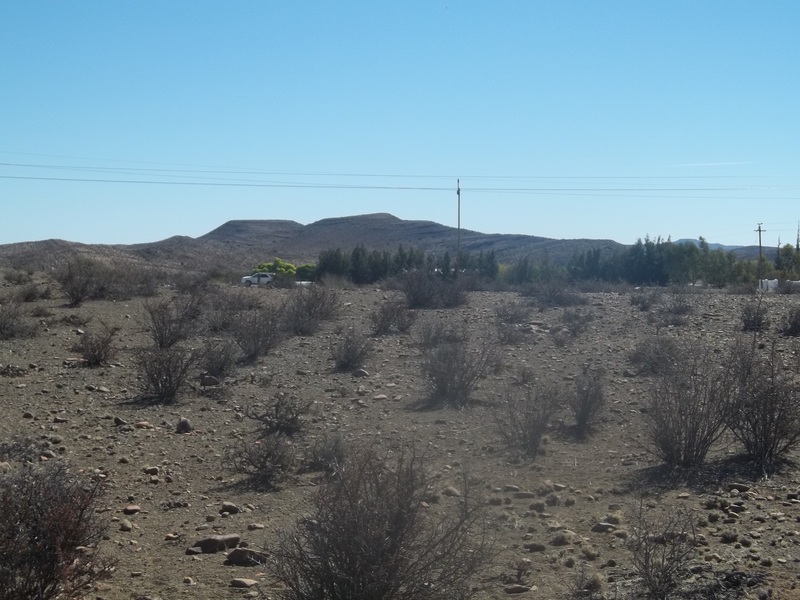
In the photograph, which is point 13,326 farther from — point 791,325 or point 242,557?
point 791,325

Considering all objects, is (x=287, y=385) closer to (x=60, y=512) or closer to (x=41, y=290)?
(x=60, y=512)

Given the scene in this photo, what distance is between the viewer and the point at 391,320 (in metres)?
26.5

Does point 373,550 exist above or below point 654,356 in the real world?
below

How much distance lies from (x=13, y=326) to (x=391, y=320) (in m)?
10.3

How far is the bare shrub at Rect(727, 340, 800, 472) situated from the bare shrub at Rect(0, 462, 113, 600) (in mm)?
8375

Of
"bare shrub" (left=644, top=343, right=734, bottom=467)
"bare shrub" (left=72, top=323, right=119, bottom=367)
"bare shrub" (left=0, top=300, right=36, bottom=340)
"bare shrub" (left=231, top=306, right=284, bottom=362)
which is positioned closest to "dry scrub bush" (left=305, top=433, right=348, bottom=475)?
"bare shrub" (left=644, top=343, right=734, bottom=467)

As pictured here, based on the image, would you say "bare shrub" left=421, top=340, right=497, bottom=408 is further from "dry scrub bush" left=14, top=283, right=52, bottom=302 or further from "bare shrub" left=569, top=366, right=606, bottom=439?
"dry scrub bush" left=14, top=283, right=52, bottom=302

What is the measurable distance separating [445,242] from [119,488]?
4923 inches

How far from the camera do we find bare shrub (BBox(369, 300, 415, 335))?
84.6 feet

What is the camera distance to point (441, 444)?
13672 millimetres

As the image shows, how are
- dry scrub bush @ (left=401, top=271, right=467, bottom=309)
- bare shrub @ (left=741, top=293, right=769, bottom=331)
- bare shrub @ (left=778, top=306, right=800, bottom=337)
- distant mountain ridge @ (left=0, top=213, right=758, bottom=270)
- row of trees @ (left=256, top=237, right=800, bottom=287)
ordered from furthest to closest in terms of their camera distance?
1. distant mountain ridge @ (left=0, top=213, right=758, bottom=270)
2. row of trees @ (left=256, top=237, right=800, bottom=287)
3. dry scrub bush @ (left=401, top=271, right=467, bottom=309)
4. bare shrub @ (left=741, top=293, right=769, bottom=331)
5. bare shrub @ (left=778, top=306, right=800, bottom=337)

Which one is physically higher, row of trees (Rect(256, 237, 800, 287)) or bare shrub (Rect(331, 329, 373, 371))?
row of trees (Rect(256, 237, 800, 287))

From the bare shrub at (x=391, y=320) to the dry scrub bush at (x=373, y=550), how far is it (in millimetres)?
18939

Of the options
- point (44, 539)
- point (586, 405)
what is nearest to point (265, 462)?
point (44, 539)
